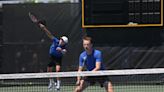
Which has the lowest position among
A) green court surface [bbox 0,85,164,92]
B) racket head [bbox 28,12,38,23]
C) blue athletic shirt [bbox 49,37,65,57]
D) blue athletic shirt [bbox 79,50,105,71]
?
green court surface [bbox 0,85,164,92]

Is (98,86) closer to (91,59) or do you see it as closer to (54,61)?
(54,61)

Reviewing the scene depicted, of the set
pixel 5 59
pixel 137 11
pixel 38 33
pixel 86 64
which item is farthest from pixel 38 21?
pixel 86 64

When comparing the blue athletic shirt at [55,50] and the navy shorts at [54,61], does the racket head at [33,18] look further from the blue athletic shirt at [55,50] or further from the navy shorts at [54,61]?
the navy shorts at [54,61]

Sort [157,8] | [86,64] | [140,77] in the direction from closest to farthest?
[86,64] → [140,77] → [157,8]

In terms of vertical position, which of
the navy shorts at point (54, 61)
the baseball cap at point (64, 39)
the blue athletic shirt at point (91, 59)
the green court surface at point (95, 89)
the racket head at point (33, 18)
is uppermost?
the racket head at point (33, 18)

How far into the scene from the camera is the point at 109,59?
15.5 m

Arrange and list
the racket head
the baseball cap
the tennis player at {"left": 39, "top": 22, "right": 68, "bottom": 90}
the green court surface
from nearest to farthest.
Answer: the green court surface
the tennis player at {"left": 39, "top": 22, "right": 68, "bottom": 90}
the baseball cap
the racket head

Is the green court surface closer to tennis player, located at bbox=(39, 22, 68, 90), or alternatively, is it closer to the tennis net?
the tennis net

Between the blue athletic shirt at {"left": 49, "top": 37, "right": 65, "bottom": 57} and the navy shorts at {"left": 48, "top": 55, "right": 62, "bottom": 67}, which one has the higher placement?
the blue athletic shirt at {"left": 49, "top": 37, "right": 65, "bottom": 57}

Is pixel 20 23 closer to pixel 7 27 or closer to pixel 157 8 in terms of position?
pixel 7 27

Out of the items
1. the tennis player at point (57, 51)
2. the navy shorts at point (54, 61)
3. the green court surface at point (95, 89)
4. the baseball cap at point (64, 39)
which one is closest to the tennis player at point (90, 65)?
the green court surface at point (95, 89)

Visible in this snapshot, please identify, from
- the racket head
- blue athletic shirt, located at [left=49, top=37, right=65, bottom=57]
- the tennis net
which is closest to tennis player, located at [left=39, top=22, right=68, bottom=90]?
blue athletic shirt, located at [left=49, top=37, right=65, bottom=57]

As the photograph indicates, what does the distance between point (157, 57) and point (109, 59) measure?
4.40ft

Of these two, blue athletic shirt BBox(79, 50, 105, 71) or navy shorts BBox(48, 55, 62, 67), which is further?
navy shorts BBox(48, 55, 62, 67)
